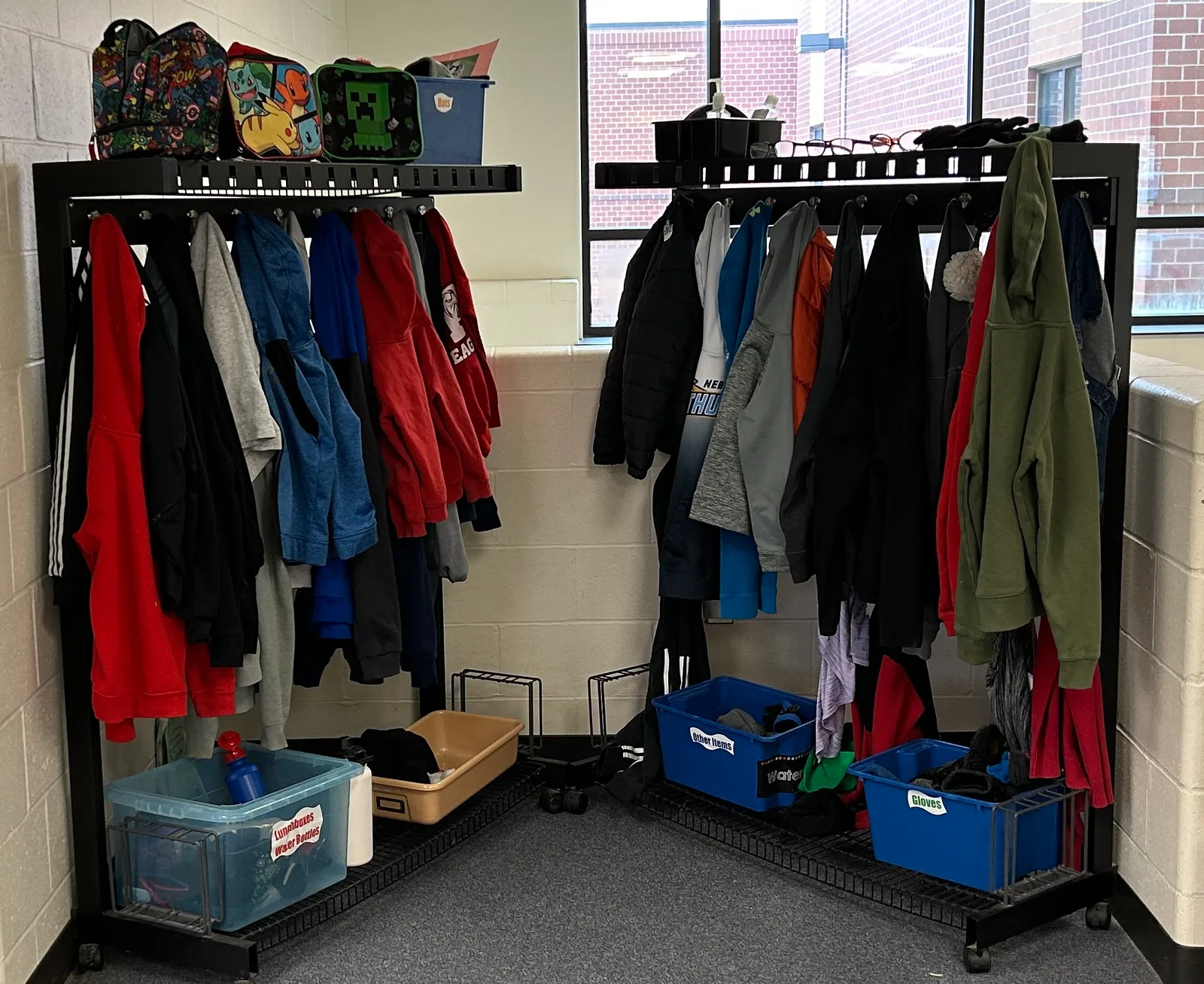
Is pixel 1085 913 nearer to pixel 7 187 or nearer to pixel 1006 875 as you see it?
pixel 1006 875

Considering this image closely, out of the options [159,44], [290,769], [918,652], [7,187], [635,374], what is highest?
[159,44]

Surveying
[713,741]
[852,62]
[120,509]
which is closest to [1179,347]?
[852,62]

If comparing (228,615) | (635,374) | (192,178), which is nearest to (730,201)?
(635,374)

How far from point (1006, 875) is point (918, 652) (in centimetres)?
45

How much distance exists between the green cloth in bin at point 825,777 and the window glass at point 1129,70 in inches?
161

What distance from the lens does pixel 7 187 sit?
226 centimetres

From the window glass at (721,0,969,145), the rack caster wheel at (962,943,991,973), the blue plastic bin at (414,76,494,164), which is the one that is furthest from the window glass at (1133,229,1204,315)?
the rack caster wheel at (962,943,991,973)

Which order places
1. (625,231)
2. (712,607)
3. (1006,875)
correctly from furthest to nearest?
(625,231) < (712,607) < (1006,875)

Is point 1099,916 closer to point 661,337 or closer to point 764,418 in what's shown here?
point 764,418

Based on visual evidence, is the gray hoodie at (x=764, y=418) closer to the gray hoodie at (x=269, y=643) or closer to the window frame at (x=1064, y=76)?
the gray hoodie at (x=269, y=643)

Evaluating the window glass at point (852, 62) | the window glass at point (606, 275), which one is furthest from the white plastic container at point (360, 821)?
the window glass at point (852, 62)

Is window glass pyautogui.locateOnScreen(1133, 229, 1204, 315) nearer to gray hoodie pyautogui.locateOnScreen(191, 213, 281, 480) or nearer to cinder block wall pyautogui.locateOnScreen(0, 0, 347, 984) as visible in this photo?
gray hoodie pyautogui.locateOnScreen(191, 213, 281, 480)

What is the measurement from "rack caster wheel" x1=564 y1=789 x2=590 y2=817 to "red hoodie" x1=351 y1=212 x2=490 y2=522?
32.4 inches

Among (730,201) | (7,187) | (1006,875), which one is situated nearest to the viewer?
(7,187)
